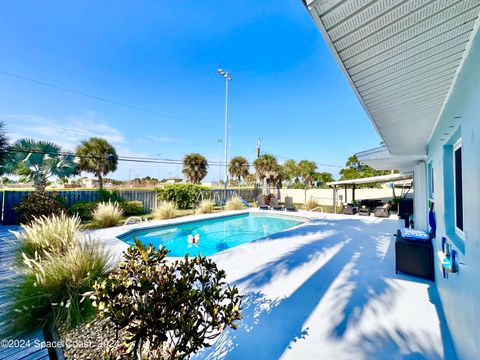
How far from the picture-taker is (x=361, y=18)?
1.29 m

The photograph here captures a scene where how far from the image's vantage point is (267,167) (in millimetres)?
20328

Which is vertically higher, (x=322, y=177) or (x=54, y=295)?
(x=322, y=177)

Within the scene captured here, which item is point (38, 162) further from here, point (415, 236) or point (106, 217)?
point (415, 236)

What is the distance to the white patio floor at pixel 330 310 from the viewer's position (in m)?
2.22

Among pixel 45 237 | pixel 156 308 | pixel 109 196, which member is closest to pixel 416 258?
pixel 156 308

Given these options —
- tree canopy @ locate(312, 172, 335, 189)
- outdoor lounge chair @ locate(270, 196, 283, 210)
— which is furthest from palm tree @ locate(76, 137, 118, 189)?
tree canopy @ locate(312, 172, 335, 189)

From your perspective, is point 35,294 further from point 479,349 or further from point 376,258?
point 376,258

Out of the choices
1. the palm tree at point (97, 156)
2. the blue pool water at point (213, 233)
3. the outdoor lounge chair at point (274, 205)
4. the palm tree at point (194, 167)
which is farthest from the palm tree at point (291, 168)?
the palm tree at point (97, 156)

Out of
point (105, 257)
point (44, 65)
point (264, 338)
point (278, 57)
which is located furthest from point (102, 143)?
point (264, 338)

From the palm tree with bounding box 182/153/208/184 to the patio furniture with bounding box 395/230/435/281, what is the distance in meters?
19.1

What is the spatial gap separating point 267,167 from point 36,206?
1650 cm

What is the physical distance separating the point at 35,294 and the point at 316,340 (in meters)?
3.38

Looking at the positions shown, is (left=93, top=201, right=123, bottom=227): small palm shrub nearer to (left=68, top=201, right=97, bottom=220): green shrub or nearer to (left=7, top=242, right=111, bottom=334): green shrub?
(left=68, top=201, right=97, bottom=220): green shrub

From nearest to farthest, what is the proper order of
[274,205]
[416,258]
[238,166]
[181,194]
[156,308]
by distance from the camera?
[156,308]
[416,258]
[181,194]
[274,205]
[238,166]
